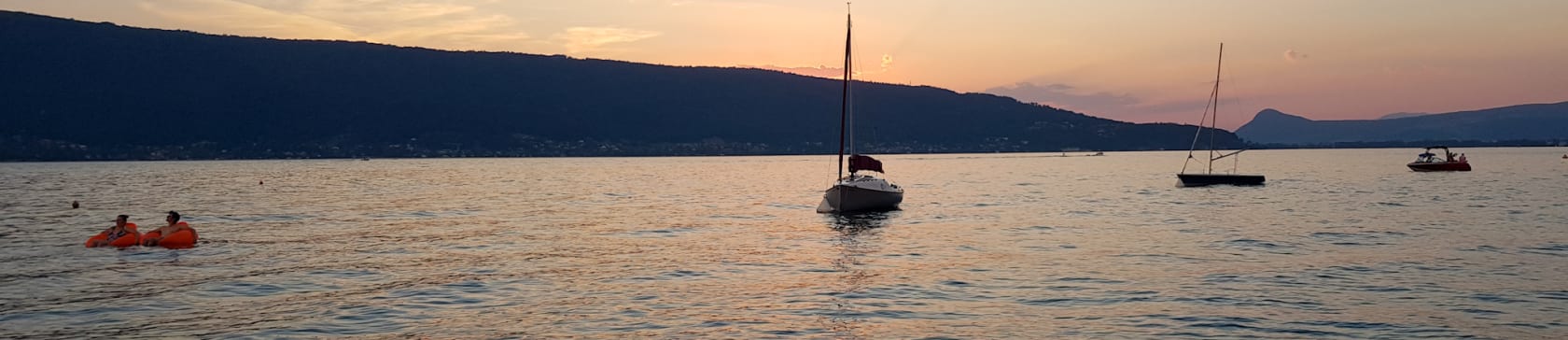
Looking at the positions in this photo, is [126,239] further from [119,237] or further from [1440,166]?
[1440,166]

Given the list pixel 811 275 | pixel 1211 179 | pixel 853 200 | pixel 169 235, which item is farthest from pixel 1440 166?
pixel 169 235

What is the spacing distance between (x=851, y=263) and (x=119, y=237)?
69.7 ft

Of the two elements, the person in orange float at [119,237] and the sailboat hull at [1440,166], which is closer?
the person in orange float at [119,237]

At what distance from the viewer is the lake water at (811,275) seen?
59.9ft

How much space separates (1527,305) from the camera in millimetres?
19719

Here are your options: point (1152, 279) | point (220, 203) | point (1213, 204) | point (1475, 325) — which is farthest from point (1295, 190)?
point (220, 203)

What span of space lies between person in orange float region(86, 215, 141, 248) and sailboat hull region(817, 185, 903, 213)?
26.3m

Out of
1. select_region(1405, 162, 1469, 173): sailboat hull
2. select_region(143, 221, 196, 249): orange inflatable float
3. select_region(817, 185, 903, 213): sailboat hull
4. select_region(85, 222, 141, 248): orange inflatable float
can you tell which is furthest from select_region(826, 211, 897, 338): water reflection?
select_region(1405, 162, 1469, 173): sailboat hull

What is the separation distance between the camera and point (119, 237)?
32438mm

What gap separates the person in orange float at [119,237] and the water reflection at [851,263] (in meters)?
20.5

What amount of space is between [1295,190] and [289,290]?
69869 mm

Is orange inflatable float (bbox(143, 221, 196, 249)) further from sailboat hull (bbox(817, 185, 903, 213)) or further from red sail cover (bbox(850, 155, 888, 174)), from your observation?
red sail cover (bbox(850, 155, 888, 174))

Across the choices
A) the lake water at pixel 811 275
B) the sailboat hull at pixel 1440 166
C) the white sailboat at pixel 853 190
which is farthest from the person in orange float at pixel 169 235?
the sailboat hull at pixel 1440 166

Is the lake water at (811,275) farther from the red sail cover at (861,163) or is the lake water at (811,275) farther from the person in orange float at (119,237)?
the red sail cover at (861,163)
